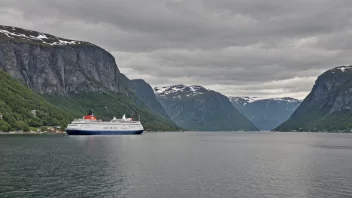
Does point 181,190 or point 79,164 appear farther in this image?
point 79,164

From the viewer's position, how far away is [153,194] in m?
53.1

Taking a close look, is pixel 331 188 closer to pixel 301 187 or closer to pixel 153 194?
pixel 301 187

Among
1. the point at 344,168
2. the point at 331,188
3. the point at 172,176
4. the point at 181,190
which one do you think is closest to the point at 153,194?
the point at 181,190

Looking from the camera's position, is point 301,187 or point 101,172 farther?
point 101,172

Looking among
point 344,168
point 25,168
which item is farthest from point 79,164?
point 344,168

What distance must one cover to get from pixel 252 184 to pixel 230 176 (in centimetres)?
851

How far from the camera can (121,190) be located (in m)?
55.8

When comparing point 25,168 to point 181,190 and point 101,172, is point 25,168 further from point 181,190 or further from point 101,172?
point 181,190

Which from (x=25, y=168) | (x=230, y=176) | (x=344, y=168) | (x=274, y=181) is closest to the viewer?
(x=274, y=181)

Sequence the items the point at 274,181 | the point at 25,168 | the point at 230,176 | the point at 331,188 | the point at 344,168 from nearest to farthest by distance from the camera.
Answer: the point at 331,188
the point at 274,181
the point at 230,176
the point at 25,168
the point at 344,168

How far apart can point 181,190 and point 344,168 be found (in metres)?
47.1

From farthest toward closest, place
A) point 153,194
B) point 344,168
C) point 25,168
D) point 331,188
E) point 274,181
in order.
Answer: point 344,168 < point 25,168 < point 274,181 < point 331,188 < point 153,194

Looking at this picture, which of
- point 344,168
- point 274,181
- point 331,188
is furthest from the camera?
point 344,168

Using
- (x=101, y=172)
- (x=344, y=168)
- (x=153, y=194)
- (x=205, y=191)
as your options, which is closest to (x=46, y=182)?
(x=101, y=172)
